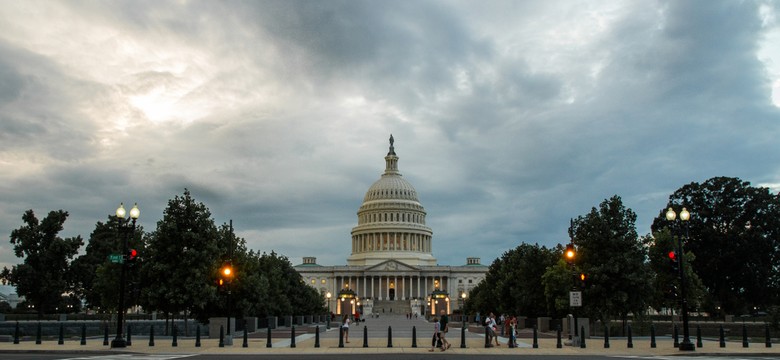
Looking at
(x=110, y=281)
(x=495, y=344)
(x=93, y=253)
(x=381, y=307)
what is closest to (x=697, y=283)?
(x=495, y=344)

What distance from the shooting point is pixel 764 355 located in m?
30.7

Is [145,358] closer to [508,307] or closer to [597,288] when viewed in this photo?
[597,288]

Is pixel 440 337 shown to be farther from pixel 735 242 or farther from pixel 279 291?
pixel 735 242

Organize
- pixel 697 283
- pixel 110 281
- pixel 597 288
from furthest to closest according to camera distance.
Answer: pixel 697 283, pixel 110 281, pixel 597 288

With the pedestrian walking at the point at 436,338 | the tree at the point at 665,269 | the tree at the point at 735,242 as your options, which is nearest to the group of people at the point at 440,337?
the pedestrian walking at the point at 436,338

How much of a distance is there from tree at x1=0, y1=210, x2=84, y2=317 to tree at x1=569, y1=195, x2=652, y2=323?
64.7 metres

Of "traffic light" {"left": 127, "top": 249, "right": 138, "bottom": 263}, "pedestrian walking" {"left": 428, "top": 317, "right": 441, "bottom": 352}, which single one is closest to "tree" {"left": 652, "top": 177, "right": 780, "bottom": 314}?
"pedestrian walking" {"left": 428, "top": 317, "right": 441, "bottom": 352}

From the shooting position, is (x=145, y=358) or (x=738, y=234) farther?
(x=738, y=234)

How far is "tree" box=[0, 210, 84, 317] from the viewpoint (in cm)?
8431

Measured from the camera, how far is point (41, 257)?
85.1m

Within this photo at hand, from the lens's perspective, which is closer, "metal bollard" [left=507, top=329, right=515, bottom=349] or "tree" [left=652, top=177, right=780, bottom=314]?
→ "metal bollard" [left=507, top=329, right=515, bottom=349]

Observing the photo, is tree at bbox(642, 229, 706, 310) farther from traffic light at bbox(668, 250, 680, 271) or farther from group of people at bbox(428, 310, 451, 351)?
group of people at bbox(428, 310, 451, 351)

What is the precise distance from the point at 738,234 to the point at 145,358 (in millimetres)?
74428

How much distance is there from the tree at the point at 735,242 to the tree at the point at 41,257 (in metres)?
72.8
